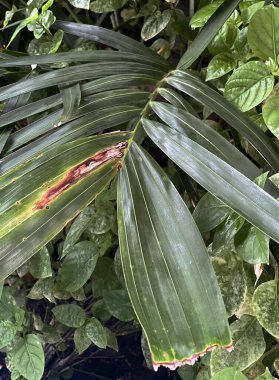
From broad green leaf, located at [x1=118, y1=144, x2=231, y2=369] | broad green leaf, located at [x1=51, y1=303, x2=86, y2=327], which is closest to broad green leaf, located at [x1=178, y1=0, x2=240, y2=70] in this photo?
broad green leaf, located at [x1=118, y1=144, x2=231, y2=369]

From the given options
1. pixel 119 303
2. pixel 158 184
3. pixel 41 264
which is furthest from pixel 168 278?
pixel 119 303

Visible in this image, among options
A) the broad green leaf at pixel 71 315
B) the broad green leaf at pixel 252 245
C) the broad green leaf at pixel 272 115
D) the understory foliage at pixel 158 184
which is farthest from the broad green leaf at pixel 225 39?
the broad green leaf at pixel 71 315

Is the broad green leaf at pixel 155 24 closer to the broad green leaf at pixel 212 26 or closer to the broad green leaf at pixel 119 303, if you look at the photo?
the broad green leaf at pixel 212 26

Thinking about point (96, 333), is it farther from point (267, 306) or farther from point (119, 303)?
point (267, 306)

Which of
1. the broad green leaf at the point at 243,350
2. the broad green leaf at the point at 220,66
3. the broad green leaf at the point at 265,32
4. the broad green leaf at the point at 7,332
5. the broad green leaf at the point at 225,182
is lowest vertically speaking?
the broad green leaf at the point at 7,332

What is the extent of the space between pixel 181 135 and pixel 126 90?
155 mm

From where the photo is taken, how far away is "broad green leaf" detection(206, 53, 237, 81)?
63cm

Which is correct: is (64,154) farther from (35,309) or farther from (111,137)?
(35,309)

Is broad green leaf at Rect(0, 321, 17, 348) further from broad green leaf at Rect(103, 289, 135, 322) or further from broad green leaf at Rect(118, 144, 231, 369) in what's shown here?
broad green leaf at Rect(118, 144, 231, 369)

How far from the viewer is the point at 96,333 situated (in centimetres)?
84

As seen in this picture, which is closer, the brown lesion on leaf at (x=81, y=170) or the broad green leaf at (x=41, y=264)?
the brown lesion on leaf at (x=81, y=170)

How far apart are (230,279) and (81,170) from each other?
249 mm

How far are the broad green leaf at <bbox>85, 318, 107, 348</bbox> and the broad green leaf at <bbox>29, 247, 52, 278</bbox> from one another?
6.6 inches

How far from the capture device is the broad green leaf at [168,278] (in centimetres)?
43
